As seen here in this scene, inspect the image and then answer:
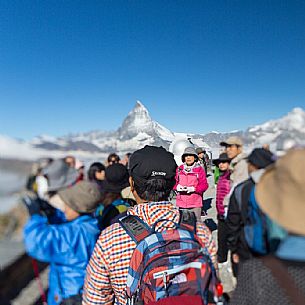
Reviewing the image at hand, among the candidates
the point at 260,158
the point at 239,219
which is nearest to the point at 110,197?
the point at 239,219

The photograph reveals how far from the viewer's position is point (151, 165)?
160 cm

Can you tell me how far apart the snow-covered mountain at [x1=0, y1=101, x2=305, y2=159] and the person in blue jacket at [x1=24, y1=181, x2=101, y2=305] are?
0.65 ft

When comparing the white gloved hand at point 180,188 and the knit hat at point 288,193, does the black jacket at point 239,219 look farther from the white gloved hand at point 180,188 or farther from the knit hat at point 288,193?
the white gloved hand at point 180,188

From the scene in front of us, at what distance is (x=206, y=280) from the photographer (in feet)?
4.57

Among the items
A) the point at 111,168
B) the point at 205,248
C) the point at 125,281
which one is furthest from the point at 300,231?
the point at 111,168

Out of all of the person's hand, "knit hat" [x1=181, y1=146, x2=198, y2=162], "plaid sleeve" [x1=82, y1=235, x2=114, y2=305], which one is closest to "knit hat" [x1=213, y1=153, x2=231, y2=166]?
"knit hat" [x1=181, y1=146, x2=198, y2=162]

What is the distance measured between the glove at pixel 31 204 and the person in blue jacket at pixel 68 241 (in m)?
0.02

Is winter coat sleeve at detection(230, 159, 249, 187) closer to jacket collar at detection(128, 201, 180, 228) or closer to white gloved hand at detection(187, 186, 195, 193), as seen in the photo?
jacket collar at detection(128, 201, 180, 228)

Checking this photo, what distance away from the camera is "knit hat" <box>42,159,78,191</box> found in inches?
53.4

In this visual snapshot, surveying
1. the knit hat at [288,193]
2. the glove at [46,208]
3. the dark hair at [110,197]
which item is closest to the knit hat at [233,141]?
the knit hat at [288,193]

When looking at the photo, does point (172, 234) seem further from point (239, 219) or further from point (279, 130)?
point (279, 130)

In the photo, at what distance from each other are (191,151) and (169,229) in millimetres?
542

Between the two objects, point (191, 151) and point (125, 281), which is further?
point (191, 151)

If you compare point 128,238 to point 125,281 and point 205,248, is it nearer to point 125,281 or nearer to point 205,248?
point 125,281
